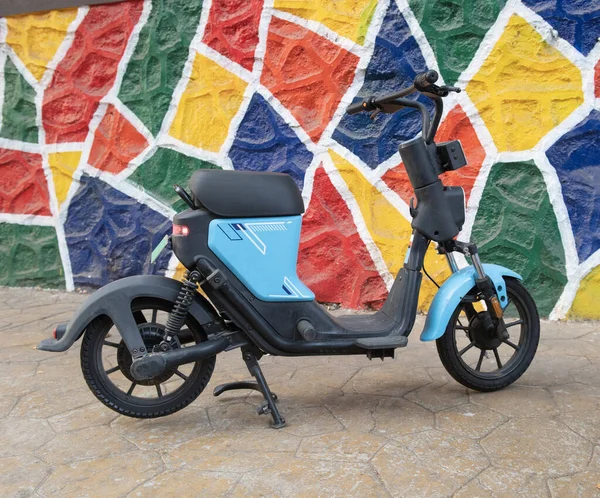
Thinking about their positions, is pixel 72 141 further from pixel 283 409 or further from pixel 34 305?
pixel 283 409

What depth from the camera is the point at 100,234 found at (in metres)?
5.29

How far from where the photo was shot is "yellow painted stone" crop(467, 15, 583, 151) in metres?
4.16

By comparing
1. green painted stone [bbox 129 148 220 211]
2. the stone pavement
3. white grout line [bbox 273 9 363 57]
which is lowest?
the stone pavement

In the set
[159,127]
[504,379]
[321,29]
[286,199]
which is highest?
[321,29]

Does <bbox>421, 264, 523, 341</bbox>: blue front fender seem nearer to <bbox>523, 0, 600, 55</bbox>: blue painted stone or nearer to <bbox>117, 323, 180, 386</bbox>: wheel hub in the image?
<bbox>117, 323, 180, 386</bbox>: wheel hub

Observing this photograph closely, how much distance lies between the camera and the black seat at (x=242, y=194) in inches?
102

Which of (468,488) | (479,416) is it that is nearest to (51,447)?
(468,488)

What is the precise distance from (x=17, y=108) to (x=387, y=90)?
3.23 m

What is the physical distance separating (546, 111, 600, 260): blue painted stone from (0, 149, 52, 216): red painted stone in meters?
4.12

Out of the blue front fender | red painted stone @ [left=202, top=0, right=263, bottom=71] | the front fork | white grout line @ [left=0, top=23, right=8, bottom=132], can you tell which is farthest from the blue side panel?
white grout line @ [left=0, top=23, right=8, bottom=132]

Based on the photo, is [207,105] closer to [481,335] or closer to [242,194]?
[242,194]

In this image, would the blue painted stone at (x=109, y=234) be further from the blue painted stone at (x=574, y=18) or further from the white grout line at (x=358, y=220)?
the blue painted stone at (x=574, y=18)

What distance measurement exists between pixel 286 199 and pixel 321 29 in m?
2.31

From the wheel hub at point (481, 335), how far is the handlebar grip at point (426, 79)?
1124mm
